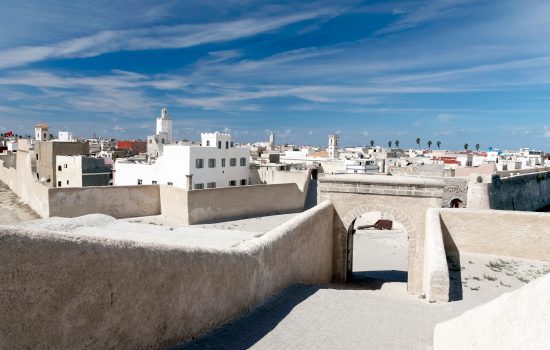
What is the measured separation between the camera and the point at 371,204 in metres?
12.7

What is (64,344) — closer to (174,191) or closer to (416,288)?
(416,288)

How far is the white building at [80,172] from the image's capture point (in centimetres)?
3272

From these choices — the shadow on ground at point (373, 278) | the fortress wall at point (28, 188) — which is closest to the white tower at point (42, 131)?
the fortress wall at point (28, 188)

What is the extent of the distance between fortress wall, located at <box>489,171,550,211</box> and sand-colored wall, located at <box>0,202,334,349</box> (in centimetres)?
2725

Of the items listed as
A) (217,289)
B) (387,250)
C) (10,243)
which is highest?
(10,243)

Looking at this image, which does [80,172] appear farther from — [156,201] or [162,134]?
[162,134]

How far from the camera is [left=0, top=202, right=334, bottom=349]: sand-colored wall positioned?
307 cm

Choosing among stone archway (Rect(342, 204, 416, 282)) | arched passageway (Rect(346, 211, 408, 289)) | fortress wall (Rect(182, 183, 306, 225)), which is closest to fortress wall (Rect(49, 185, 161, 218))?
fortress wall (Rect(182, 183, 306, 225))

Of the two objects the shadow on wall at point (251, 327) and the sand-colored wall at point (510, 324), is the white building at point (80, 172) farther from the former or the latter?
the sand-colored wall at point (510, 324)

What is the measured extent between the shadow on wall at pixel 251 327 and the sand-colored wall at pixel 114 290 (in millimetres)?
128

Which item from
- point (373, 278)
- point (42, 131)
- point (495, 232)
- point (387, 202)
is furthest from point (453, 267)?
point (42, 131)

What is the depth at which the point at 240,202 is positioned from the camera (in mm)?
24188

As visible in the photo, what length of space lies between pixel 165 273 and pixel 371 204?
921cm

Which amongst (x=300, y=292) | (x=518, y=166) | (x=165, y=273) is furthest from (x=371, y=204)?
(x=518, y=166)
